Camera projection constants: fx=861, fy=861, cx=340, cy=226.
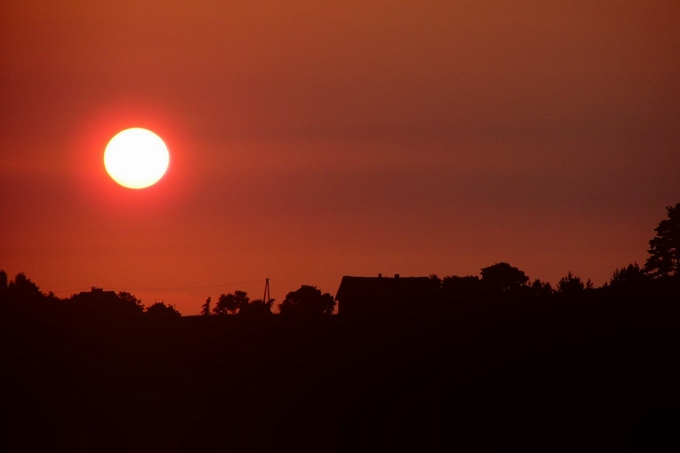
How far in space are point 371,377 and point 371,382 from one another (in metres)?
0.40

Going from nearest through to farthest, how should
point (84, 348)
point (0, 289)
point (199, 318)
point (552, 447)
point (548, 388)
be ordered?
point (552, 447) → point (548, 388) → point (84, 348) → point (0, 289) → point (199, 318)

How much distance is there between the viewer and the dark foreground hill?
23.6 m

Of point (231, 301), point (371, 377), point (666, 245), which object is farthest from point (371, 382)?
point (231, 301)

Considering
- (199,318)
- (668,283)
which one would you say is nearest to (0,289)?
(199,318)

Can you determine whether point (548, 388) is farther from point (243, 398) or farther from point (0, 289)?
point (0, 289)

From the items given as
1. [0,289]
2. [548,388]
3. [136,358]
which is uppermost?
[0,289]

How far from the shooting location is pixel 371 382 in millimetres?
27281

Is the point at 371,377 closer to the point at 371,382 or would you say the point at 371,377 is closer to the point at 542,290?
the point at 371,382

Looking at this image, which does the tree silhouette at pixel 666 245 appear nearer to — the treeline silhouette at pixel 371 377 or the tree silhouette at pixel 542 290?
the tree silhouette at pixel 542 290

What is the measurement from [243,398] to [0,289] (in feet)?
44.7

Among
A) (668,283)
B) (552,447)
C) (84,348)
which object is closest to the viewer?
(552,447)

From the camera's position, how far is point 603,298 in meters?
29.5

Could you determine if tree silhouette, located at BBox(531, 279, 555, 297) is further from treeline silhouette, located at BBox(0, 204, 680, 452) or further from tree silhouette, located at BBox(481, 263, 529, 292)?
tree silhouette, located at BBox(481, 263, 529, 292)

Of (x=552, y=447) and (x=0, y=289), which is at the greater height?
(x=0, y=289)
